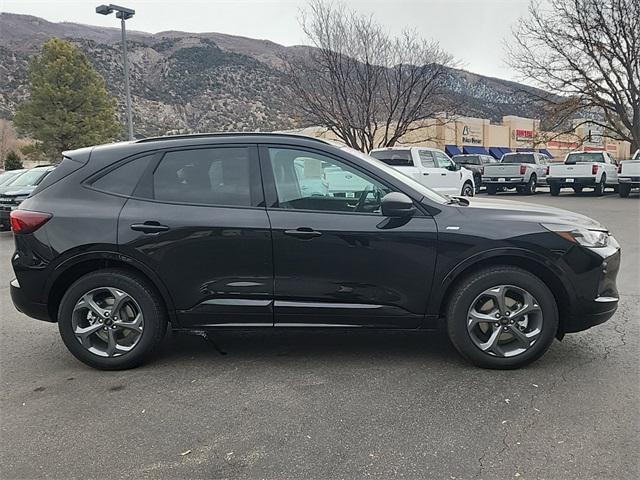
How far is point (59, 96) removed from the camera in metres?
30.8

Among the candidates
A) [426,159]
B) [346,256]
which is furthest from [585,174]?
[346,256]

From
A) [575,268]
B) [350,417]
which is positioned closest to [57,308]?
[350,417]

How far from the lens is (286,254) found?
3.83 meters

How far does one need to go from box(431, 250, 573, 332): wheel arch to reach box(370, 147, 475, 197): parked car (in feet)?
34.0

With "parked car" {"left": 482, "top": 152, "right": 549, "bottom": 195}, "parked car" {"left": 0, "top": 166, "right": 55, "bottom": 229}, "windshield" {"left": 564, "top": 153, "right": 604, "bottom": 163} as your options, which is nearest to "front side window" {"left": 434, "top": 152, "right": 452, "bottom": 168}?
"parked car" {"left": 482, "top": 152, "right": 549, "bottom": 195}

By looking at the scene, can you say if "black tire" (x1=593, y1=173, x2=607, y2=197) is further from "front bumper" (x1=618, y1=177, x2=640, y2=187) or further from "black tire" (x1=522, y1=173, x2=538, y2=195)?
"black tire" (x1=522, y1=173, x2=538, y2=195)

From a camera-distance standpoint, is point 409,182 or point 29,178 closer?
point 409,182

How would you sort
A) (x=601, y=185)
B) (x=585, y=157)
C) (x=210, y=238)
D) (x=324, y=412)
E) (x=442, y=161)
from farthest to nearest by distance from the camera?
(x=585, y=157) < (x=601, y=185) < (x=442, y=161) < (x=210, y=238) < (x=324, y=412)

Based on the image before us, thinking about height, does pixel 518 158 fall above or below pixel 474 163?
above

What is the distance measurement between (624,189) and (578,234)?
19.3 m

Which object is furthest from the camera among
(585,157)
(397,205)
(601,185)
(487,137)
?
(487,137)

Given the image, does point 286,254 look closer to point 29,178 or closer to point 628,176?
point 29,178

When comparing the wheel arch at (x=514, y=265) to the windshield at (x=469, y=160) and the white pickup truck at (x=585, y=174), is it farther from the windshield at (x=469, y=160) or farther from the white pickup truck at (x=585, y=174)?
the windshield at (x=469, y=160)

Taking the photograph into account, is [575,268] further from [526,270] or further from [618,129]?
[618,129]
